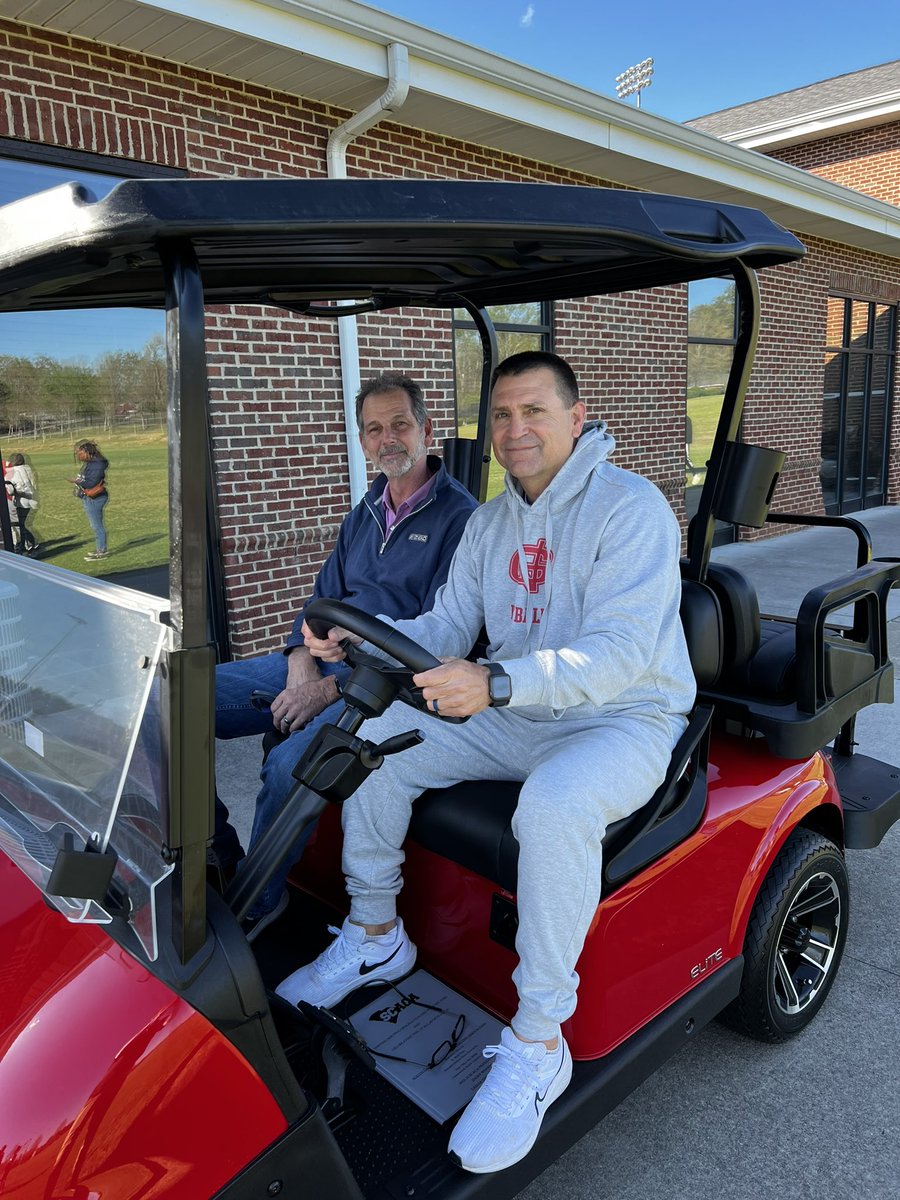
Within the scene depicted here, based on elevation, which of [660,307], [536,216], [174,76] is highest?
[174,76]

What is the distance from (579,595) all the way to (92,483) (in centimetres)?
371

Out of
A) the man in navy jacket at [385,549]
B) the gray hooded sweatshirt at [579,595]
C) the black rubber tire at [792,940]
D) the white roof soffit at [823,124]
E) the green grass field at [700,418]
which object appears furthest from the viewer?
the white roof soffit at [823,124]

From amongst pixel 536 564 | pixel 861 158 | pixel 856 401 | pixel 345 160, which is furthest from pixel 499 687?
pixel 861 158

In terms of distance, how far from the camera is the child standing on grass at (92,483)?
4645 mm

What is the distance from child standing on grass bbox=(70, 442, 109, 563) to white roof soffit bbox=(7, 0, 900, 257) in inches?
76.7

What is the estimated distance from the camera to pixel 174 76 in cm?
428

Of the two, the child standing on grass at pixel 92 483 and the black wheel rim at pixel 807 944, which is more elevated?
the child standing on grass at pixel 92 483

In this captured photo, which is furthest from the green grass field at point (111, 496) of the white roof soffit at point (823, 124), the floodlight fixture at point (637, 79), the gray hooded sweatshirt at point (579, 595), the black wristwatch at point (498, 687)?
the floodlight fixture at point (637, 79)

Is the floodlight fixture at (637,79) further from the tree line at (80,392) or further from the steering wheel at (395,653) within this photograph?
the steering wheel at (395,653)

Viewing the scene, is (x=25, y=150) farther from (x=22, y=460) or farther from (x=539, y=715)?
(x=539, y=715)

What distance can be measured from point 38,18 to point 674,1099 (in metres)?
4.65

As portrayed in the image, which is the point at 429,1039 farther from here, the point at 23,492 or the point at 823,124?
the point at 823,124

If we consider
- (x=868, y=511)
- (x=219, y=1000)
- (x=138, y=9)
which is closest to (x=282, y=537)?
(x=138, y=9)

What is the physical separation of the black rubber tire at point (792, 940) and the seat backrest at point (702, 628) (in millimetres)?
531
